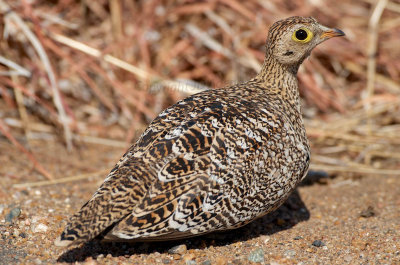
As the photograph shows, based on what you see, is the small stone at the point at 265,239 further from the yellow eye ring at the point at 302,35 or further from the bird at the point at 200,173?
the yellow eye ring at the point at 302,35

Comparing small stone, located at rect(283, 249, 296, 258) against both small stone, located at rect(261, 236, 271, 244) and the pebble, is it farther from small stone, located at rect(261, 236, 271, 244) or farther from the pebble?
the pebble

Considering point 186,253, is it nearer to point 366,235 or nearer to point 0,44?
point 366,235

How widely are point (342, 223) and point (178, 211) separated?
160 centimetres

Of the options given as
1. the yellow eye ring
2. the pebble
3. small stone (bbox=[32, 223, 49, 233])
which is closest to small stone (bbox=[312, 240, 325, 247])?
the yellow eye ring

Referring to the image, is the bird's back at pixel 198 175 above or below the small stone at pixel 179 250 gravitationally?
above

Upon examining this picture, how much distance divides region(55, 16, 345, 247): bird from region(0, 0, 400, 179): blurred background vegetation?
6.44 ft

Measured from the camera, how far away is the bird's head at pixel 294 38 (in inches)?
156

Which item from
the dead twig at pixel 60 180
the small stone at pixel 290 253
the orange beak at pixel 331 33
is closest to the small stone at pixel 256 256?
the small stone at pixel 290 253

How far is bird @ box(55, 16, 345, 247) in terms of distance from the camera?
2973 mm

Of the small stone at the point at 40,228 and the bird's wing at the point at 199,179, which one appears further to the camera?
the small stone at the point at 40,228

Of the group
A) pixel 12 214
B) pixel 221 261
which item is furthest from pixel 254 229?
pixel 12 214

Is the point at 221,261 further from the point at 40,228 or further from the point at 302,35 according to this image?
the point at 302,35

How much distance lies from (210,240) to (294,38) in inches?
66.2

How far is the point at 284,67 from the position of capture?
4.12 m
